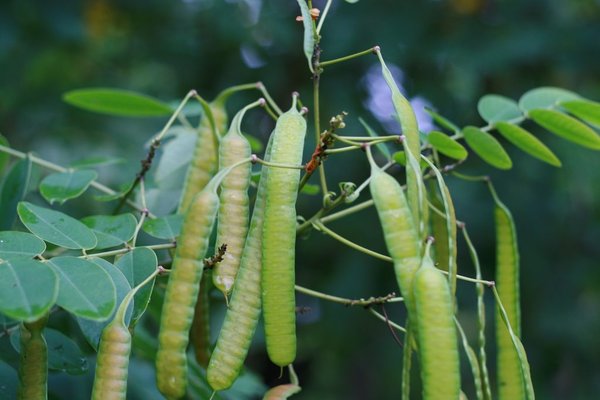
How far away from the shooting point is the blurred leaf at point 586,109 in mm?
1843

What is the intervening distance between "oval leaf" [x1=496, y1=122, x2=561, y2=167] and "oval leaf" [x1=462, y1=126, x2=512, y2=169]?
8cm

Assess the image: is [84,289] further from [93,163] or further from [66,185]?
[93,163]

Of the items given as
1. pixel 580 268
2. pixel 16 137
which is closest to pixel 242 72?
pixel 16 137

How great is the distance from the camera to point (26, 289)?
1.06m

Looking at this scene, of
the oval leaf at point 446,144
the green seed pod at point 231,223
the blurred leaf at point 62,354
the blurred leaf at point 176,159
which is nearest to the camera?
the green seed pod at point 231,223

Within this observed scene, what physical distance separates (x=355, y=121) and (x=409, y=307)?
282 centimetres

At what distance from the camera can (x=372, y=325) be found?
4176 millimetres

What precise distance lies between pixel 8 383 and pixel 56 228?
32 centimetres

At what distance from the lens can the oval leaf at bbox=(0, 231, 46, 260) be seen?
1.22 meters

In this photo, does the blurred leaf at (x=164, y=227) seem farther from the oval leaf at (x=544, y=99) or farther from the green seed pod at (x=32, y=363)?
the oval leaf at (x=544, y=99)

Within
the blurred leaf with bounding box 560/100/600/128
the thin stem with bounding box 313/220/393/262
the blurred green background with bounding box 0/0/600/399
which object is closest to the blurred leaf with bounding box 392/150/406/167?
the thin stem with bounding box 313/220/393/262

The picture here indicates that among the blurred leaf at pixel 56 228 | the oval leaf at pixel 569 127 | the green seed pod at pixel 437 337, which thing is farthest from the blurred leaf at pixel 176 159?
the green seed pod at pixel 437 337

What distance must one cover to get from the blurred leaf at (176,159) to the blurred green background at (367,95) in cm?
148

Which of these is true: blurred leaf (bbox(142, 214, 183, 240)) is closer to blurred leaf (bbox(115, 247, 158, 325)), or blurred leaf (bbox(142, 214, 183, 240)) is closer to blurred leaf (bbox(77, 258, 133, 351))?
blurred leaf (bbox(115, 247, 158, 325))
